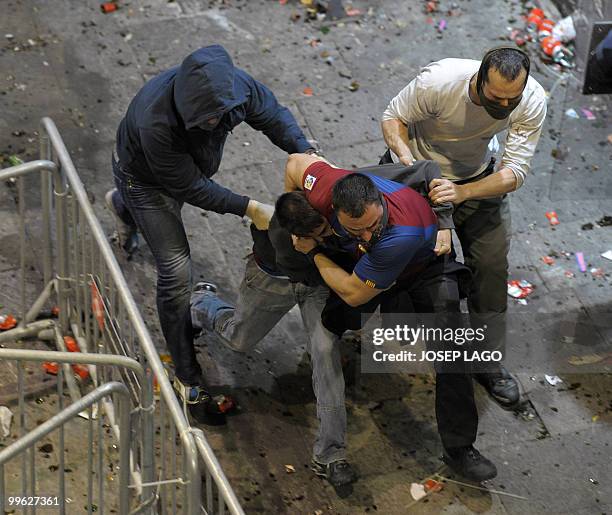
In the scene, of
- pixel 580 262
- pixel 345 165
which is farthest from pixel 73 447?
pixel 580 262

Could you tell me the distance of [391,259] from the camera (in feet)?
16.2

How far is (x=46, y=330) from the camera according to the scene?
20.0 ft

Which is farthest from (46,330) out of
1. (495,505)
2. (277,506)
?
(495,505)

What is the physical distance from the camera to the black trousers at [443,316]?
5.34 meters

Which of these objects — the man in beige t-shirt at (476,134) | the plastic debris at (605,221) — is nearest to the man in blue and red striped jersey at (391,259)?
the man in beige t-shirt at (476,134)

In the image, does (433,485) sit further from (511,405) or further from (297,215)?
(297,215)

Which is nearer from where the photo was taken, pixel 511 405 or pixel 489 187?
pixel 489 187

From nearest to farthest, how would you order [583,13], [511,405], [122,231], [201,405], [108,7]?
[201,405]
[511,405]
[122,231]
[583,13]
[108,7]

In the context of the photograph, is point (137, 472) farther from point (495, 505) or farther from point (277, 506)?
point (495, 505)

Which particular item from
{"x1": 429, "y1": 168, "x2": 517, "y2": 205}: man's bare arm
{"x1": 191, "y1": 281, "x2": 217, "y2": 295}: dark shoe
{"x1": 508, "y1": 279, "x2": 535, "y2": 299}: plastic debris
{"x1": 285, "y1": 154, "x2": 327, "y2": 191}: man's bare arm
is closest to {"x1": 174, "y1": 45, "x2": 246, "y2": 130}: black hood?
{"x1": 285, "y1": 154, "x2": 327, "y2": 191}: man's bare arm

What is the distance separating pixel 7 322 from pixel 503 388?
2698 millimetres

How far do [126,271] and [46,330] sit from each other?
2.32 ft

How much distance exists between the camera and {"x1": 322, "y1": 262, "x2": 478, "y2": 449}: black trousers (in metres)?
5.34

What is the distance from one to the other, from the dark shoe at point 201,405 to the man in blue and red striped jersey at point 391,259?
983 millimetres
